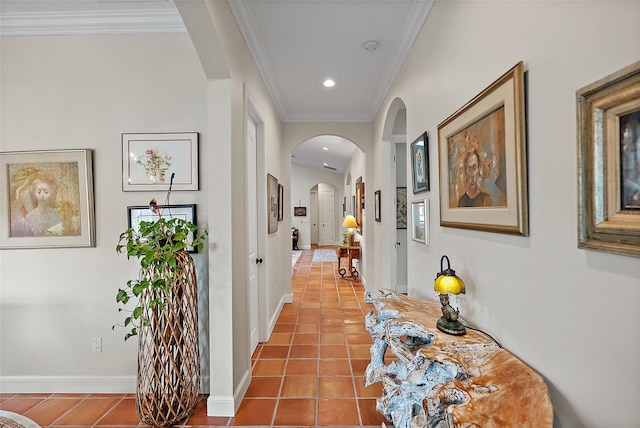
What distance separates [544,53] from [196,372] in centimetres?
251

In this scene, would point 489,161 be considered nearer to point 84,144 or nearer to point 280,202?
point 84,144

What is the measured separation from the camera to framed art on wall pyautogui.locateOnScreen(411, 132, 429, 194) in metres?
2.14

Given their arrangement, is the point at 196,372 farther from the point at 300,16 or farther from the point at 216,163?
the point at 300,16

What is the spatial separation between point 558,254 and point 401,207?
389 cm

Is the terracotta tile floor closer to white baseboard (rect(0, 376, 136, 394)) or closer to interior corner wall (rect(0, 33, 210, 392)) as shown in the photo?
white baseboard (rect(0, 376, 136, 394))

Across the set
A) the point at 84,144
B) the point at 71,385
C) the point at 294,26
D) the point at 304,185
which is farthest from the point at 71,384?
the point at 304,185

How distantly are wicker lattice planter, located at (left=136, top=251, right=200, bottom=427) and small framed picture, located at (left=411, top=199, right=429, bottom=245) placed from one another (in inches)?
66.1

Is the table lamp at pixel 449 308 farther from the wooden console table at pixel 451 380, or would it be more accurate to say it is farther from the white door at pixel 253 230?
the white door at pixel 253 230

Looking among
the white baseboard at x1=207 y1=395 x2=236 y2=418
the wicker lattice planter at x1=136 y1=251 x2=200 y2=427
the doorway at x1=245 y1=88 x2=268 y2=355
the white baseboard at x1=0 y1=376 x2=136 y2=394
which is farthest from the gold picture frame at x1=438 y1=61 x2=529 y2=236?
the white baseboard at x1=0 y1=376 x2=136 y2=394

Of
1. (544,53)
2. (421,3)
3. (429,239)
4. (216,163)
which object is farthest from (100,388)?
(421,3)

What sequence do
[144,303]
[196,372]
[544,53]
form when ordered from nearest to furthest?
1. [544,53]
2. [144,303]
3. [196,372]

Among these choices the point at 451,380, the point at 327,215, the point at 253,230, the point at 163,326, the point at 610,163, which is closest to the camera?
the point at 610,163

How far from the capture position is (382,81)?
332cm

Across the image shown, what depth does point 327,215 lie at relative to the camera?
1275 cm
